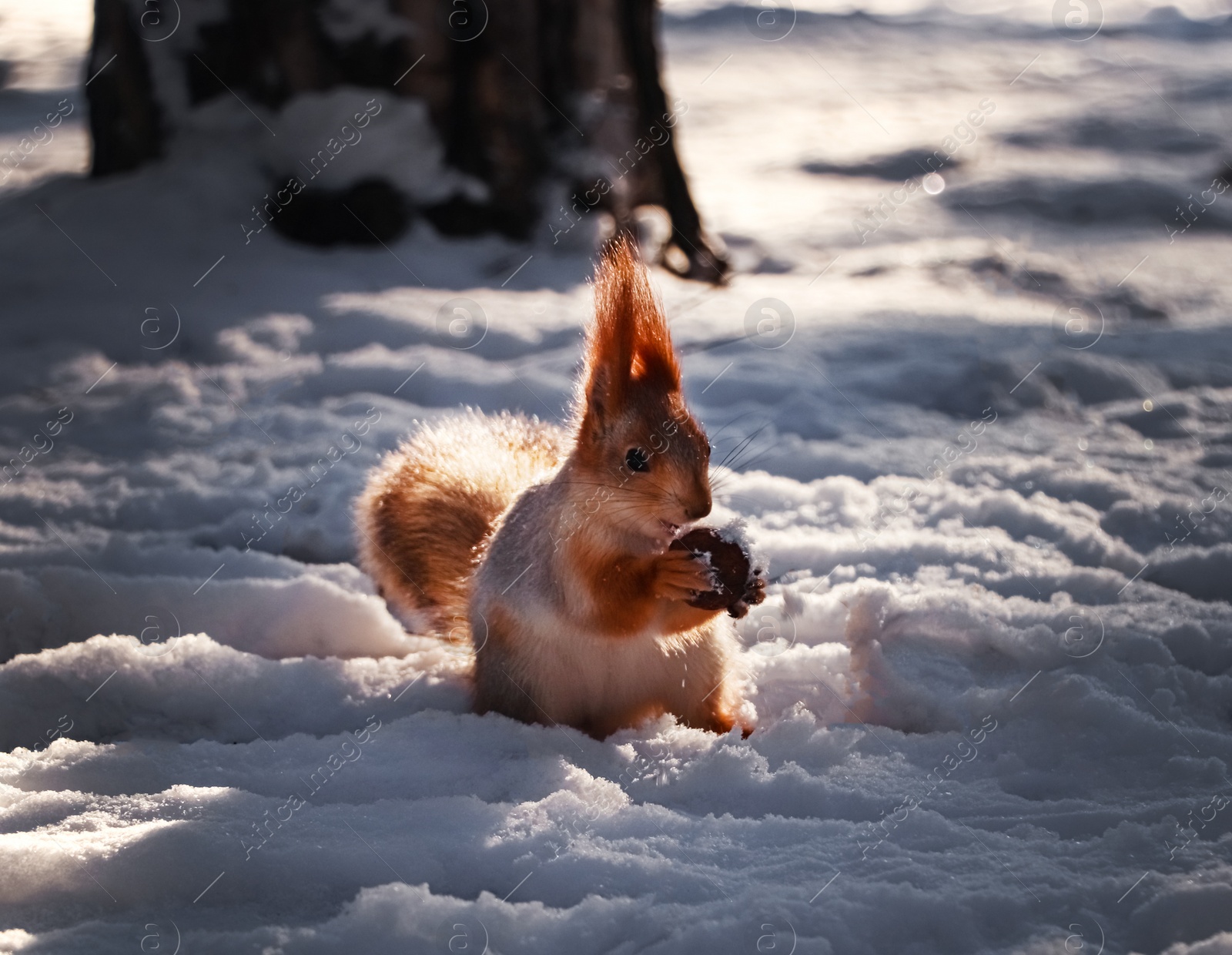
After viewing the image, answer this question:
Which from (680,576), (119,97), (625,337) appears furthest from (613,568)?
(119,97)

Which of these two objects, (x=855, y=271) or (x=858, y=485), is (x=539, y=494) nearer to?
(x=858, y=485)

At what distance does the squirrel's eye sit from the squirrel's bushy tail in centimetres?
53

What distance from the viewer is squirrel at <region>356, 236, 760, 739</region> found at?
2080 millimetres

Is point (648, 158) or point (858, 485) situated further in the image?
point (648, 158)

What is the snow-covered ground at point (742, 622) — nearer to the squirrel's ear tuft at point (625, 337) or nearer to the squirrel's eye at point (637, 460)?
the squirrel's eye at point (637, 460)

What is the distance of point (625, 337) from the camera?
6.86 ft

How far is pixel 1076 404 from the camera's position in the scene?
402 cm

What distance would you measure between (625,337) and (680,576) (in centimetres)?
48

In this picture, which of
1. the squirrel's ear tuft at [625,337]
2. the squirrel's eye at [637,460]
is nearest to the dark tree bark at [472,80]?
the squirrel's ear tuft at [625,337]

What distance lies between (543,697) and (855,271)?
3.74 metres

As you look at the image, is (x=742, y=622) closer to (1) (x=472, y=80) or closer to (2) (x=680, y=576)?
(2) (x=680, y=576)

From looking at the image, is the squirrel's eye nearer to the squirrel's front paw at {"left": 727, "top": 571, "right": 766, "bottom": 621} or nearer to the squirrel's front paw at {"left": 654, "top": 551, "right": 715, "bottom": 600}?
the squirrel's front paw at {"left": 654, "top": 551, "right": 715, "bottom": 600}

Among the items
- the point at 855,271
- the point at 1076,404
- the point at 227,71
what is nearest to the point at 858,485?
the point at 1076,404

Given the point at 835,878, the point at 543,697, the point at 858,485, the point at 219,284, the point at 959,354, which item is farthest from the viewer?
the point at 219,284
